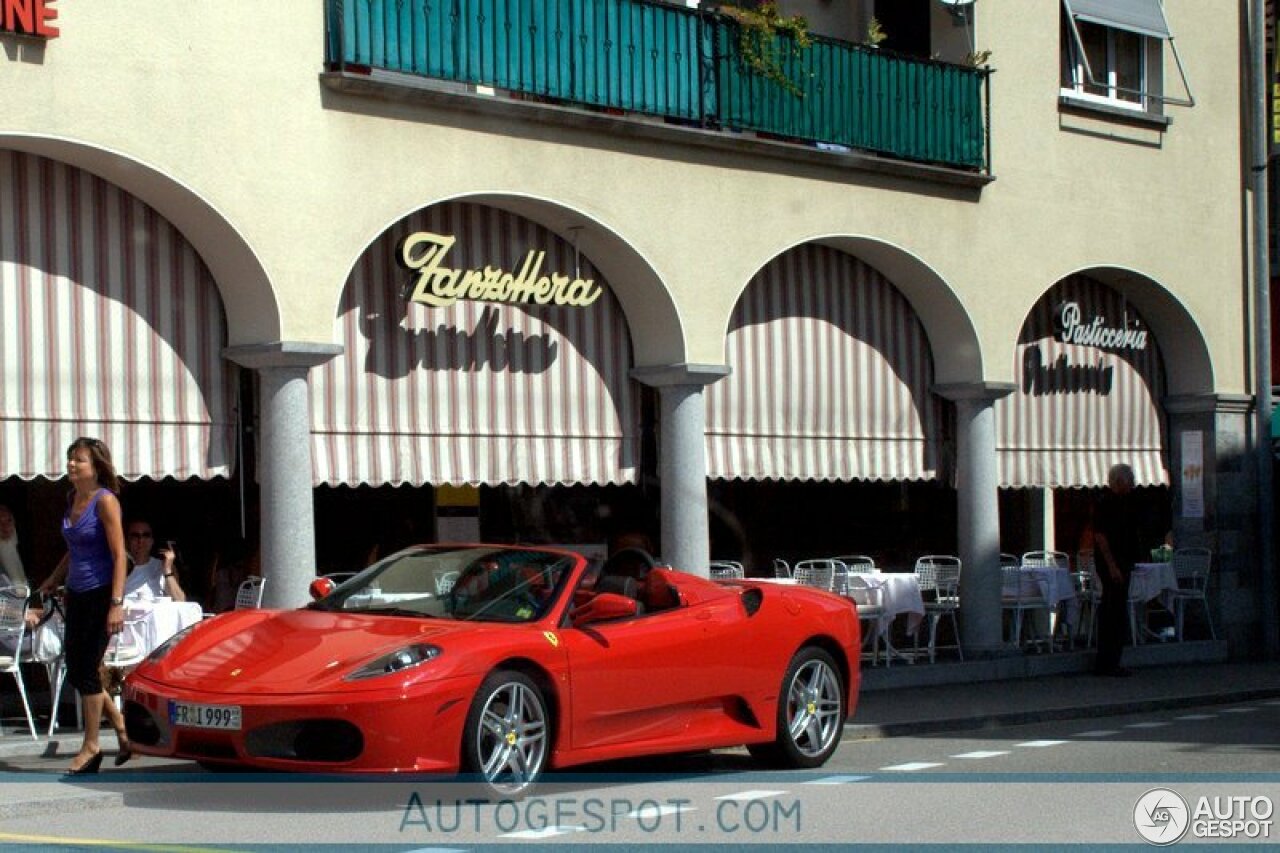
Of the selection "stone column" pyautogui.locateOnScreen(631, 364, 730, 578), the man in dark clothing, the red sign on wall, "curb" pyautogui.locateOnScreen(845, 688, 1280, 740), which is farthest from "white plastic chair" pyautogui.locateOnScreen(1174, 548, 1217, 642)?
the red sign on wall

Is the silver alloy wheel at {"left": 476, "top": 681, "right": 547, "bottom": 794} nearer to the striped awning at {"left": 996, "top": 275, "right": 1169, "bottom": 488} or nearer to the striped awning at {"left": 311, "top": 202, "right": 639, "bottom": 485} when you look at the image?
the striped awning at {"left": 311, "top": 202, "right": 639, "bottom": 485}

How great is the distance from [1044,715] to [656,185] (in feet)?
16.9

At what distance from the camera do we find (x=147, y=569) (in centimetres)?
1435

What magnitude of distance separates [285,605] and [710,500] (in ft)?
25.5

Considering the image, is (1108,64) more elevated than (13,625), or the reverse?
(1108,64)

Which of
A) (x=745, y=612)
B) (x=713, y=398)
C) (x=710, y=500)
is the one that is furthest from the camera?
(x=710, y=500)

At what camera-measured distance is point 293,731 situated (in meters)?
9.04

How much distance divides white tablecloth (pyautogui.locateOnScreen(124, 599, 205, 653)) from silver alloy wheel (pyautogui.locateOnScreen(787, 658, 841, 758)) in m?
3.82

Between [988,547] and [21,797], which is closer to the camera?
[21,797]

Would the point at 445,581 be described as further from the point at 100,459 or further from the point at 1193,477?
the point at 1193,477

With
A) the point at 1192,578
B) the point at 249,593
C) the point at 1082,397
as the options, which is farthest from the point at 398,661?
the point at 1192,578

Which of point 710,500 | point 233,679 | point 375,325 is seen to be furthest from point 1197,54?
point 233,679

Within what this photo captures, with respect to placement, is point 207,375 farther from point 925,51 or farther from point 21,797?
point 925,51

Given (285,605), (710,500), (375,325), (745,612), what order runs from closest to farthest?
(745,612) < (285,605) < (375,325) < (710,500)
